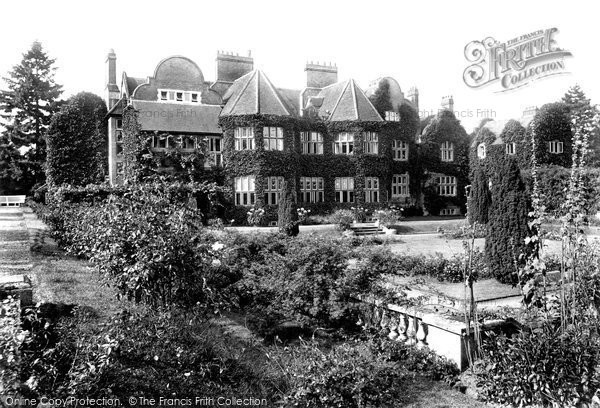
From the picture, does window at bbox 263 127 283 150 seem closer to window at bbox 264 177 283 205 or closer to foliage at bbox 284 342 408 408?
window at bbox 264 177 283 205

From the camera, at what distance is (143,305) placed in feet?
28.8

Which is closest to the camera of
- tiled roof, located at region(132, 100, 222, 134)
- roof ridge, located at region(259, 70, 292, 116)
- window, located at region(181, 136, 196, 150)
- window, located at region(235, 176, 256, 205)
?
tiled roof, located at region(132, 100, 222, 134)

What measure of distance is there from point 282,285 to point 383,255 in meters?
2.30

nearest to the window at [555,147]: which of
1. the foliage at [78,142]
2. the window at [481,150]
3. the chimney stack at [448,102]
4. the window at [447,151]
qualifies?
the window at [481,150]

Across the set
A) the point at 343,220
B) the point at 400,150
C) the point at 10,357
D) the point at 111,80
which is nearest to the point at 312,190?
the point at 343,220

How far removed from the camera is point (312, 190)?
34.9 metres

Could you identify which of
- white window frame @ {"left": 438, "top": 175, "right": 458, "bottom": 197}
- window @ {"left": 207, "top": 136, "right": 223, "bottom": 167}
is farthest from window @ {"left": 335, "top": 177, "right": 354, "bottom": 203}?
white window frame @ {"left": 438, "top": 175, "right": 458, "bottom": 197}

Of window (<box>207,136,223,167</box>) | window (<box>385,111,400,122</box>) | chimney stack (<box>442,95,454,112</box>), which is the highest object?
chimney stack (<box>442,95,454,112</box>)

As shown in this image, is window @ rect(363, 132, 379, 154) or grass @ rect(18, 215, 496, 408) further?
window @ rect(363, 132, 379, 154)

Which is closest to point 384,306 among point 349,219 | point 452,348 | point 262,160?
point 452,348

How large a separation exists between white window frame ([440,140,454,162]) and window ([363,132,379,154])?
902 cm

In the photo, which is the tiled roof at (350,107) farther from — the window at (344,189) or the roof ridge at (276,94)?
the window at (344,189)

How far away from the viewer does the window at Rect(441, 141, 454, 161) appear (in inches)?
1663

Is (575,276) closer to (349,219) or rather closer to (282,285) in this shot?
(282,285)
